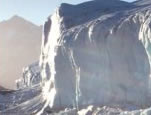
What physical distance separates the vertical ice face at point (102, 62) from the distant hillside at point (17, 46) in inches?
3405

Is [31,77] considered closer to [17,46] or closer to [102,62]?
[102,62]

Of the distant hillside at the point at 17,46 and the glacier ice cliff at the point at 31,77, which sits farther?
the distant hillside at the point at 17,46

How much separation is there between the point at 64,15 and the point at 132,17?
16.1 meters

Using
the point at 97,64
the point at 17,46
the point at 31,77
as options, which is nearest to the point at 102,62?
the point at 97,64

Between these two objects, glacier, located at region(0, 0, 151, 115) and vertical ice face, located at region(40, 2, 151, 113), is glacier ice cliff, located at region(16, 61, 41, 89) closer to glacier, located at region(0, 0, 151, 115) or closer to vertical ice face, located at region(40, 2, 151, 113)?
glacier, located at region(0, 0, 151, 115)

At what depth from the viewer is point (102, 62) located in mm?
55062

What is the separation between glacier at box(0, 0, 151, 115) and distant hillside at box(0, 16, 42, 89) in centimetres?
8124

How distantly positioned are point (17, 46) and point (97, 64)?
107 m

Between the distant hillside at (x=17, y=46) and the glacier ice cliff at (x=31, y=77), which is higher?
the distant hillside at (x=17, y=46)

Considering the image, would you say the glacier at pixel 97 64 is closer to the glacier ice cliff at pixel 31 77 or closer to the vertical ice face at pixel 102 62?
the vertical ice face at pixel 102 62

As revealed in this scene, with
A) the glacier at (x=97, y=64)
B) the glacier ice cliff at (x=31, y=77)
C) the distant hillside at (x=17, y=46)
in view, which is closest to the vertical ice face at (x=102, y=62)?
the glacier at (x=97, y=64)

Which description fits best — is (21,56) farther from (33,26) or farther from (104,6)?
(104,6)

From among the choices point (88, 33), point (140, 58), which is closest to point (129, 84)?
point (140, 58)

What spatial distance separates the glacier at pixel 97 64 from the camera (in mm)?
50562
